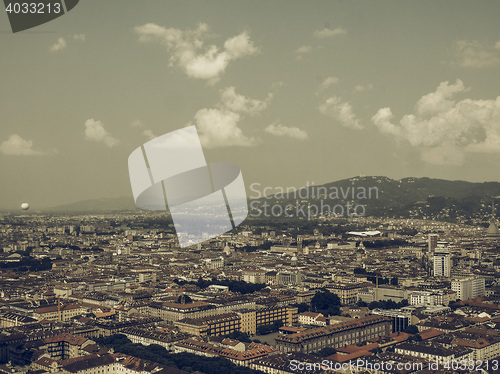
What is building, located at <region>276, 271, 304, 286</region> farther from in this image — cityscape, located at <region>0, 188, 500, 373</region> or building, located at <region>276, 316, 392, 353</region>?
building, located at <region>276, 316, 392, 353</region>

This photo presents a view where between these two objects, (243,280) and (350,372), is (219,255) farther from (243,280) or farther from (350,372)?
(350,372)

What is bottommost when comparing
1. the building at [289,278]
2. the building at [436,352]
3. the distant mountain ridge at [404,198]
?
the building at [436,352]

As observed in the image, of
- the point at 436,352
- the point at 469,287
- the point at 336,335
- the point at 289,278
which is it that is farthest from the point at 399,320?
the point at 289,278

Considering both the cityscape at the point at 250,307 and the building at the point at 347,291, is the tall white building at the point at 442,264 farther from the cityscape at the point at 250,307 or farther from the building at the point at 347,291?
the building at the point at 347,291

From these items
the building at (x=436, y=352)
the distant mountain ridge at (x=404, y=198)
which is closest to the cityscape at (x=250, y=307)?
the building at (x=436, y=352)

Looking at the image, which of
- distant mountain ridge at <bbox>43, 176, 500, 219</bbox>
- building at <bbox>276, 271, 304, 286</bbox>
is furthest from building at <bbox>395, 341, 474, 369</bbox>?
distant mountain ridge at <bbox>43, 176, 500, 219</bbox>

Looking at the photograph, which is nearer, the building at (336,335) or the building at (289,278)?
the building at (336,335)
